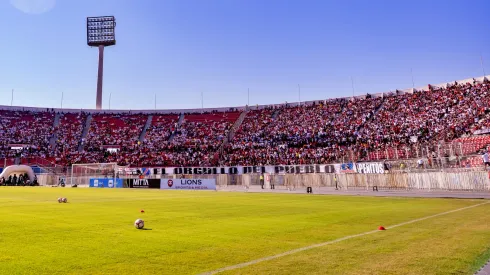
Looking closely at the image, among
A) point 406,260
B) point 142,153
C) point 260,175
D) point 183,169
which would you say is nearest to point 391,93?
point 260,175

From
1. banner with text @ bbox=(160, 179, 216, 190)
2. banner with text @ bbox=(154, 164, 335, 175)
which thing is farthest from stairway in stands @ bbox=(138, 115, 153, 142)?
banner with text @ bbox=(160, 179, 216, 190)

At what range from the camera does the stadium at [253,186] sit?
5996 millimetres

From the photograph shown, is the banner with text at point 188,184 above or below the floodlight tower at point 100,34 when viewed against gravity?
below

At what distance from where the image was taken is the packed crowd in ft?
145

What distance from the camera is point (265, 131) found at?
207ft

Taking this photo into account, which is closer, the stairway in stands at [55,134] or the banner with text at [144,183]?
the banner with text at [144,183]

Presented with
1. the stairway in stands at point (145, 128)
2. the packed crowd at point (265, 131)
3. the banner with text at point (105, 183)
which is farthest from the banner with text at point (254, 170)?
the stairway in stands at point (145, 128)

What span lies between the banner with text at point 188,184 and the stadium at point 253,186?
0.15m

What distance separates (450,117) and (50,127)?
72.8 m

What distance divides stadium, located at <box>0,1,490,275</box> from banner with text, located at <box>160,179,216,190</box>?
0.51ft

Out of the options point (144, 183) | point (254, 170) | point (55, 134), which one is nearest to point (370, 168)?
point (254, 170)

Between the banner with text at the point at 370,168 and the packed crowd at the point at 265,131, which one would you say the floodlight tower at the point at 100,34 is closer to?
the packed crowd at the point at 265,131

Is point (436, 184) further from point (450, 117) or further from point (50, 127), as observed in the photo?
point (50, 127)

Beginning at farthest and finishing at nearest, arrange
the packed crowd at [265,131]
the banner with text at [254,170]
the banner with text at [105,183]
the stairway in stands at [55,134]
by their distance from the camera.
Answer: the stairway in stands at [55,134]
the banner with text at [105,183]
the packed crowd at [265,131]
the banner with text at [254,170]
